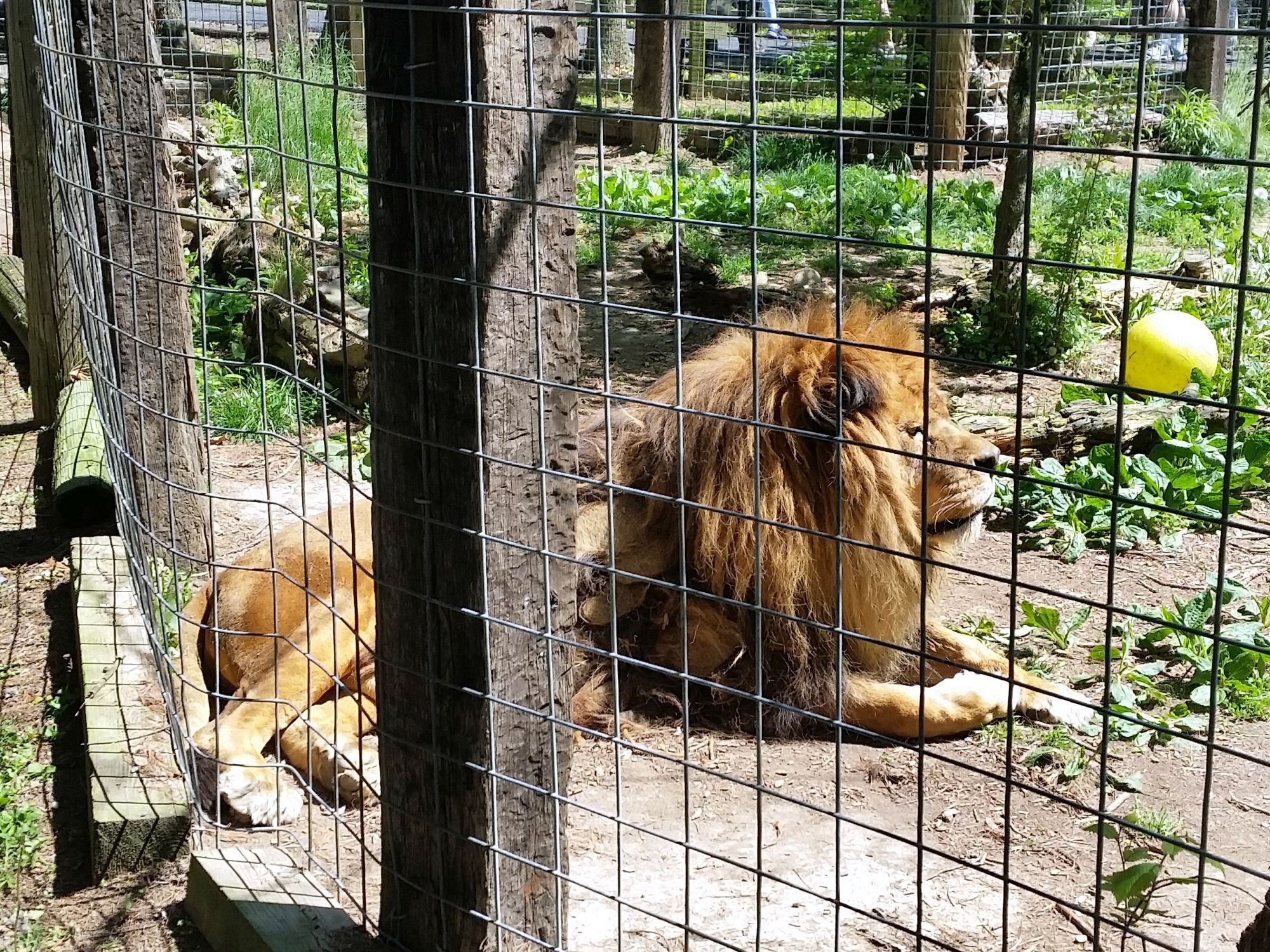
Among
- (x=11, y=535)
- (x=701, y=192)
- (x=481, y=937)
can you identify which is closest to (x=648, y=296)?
(x=701, y=192)

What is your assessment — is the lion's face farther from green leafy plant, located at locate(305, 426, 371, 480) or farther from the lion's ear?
green leafy plant, located at locate(305, 426, 371, 480)

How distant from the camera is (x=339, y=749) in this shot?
12.5 feet

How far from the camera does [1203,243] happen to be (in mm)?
9680

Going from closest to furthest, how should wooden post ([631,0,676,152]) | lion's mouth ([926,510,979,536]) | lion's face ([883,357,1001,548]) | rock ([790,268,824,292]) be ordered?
1. lion's face ([883,357,1001,548])
2. lion's mouth ([926,510,979,536])
3. rock ([790,268,824,292])
4. wooden post ([631,0,676,152])

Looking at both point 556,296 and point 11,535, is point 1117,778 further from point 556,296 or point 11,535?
point 11,535

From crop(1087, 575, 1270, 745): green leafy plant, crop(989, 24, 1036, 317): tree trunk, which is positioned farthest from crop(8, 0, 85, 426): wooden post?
crop(989, 24, 1036, 317): tree trunk

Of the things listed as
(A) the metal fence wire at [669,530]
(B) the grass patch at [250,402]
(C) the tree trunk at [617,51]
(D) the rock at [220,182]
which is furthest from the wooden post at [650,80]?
(B) the grass patch at [250,402]

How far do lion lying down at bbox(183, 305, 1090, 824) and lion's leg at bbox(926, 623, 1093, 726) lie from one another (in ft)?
0.04

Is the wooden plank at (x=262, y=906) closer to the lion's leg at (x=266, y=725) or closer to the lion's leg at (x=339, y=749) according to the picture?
the lion's leg at (x=266, y=725)

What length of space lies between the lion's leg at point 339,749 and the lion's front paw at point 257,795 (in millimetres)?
99

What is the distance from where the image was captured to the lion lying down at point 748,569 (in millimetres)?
4238

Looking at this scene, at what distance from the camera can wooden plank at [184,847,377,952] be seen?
9.74 feet

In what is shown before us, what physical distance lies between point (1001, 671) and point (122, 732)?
2.75 m

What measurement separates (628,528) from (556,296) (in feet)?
7.63
